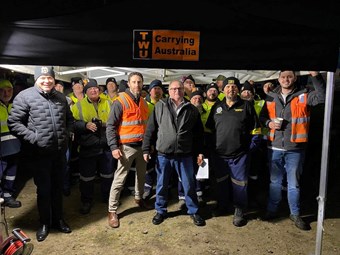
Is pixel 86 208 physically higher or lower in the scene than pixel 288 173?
lower

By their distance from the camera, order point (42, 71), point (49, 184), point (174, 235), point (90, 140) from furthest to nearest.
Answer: point (90, 140) → point (174, 235) → point (49, 184) → point (42, 71)

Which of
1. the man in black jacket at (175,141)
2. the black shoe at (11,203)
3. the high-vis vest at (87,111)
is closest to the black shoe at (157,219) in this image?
the man in black jacket at (175,141)

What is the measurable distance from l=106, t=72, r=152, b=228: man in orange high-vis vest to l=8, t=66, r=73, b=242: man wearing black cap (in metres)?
0.65

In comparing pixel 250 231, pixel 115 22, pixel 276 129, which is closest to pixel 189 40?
pixel 115 22

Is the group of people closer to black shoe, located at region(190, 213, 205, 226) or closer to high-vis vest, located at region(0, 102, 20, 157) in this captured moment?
black shoe, located at region(190, 213, 205, 226)

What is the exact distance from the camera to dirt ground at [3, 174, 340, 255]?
135 inches

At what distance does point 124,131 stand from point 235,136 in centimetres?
153

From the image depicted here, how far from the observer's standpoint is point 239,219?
158 inches

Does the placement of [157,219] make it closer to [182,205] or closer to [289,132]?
[182,205]

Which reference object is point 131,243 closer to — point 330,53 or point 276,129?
point 276,129

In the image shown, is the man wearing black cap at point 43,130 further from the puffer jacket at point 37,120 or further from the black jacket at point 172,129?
the black jacket at point 172,129

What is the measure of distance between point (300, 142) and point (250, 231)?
4.52ft

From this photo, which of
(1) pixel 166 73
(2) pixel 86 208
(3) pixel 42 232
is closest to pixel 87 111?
(2) pixel 86 208

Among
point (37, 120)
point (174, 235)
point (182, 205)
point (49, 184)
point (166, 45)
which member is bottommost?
point (174, 235)
